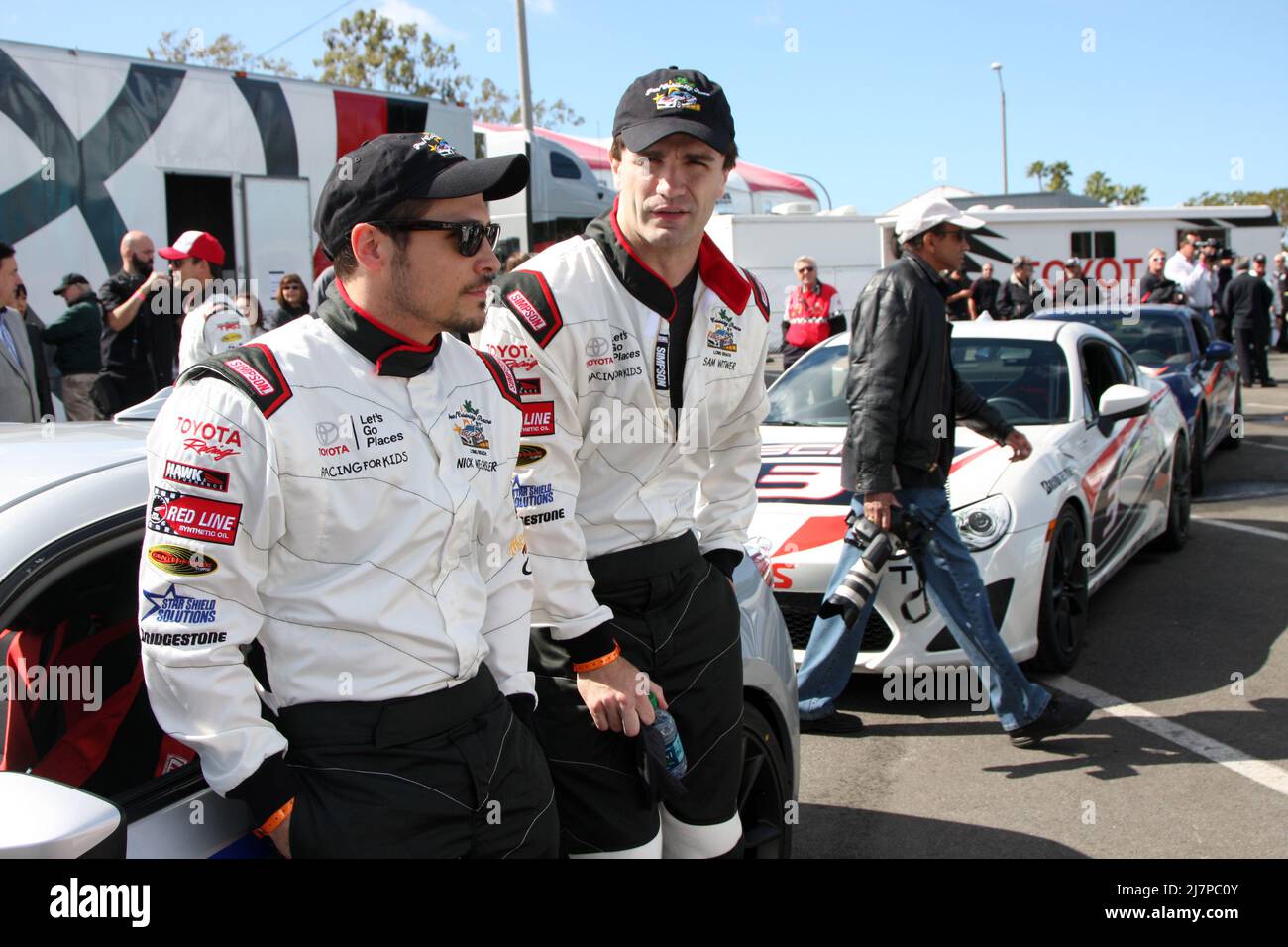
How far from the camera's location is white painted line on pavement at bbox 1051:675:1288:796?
14.3 feet

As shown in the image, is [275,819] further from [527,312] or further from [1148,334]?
[1148,334]

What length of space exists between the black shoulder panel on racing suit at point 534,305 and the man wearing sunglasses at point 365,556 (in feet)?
0.75

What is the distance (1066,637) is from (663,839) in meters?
3.46

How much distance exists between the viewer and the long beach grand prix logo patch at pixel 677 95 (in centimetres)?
247

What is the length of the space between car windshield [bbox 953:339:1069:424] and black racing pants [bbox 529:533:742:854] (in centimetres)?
407

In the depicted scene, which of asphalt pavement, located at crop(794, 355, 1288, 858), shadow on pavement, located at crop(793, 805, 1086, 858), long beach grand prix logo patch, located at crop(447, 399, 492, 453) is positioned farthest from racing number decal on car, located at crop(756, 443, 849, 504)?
long beach grand prix logo patch, located at crop(447, 399, 492, 453)

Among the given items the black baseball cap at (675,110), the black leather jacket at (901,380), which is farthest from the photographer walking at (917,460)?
the black baseball cap at (675,110)

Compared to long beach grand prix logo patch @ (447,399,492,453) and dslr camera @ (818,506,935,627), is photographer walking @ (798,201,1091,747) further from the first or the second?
long beach grand prix logo patch @ (447,399,492,453)

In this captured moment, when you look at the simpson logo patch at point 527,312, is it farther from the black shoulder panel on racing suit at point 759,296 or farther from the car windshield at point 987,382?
the car windshield at point 987,382

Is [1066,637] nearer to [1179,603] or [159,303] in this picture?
[1179,603]

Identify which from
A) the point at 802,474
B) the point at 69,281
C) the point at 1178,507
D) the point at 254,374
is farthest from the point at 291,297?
the point at 254,374

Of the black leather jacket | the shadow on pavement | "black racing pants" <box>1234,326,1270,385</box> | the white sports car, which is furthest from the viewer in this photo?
"black racing pants" <box>1234,326,1270,385</box>
